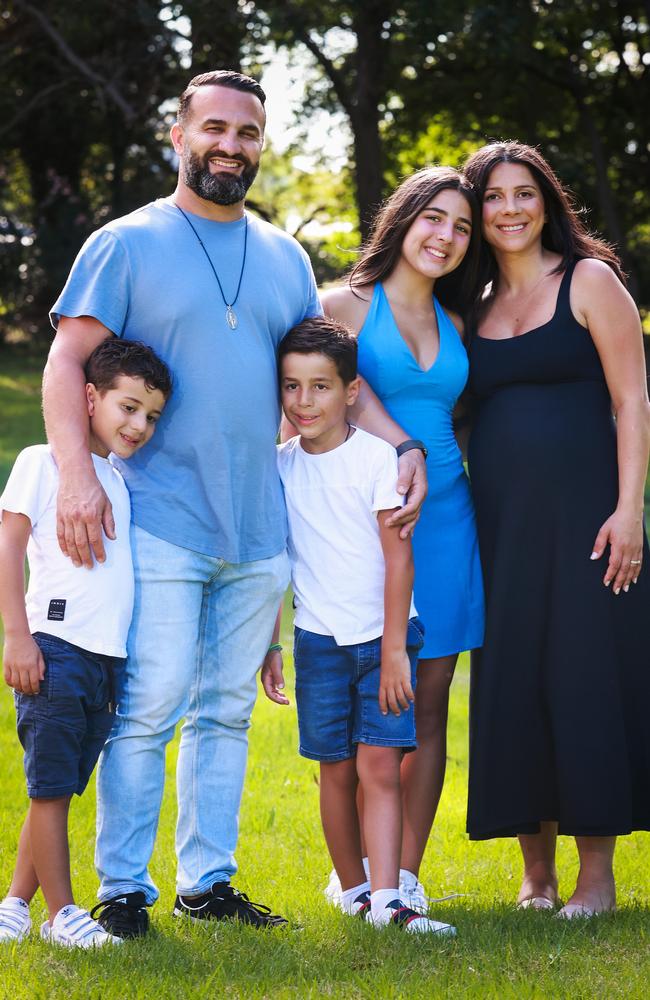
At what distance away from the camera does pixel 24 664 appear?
3.04 m

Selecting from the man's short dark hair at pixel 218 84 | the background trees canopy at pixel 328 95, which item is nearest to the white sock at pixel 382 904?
the man's short dark hair at pixel 218 84

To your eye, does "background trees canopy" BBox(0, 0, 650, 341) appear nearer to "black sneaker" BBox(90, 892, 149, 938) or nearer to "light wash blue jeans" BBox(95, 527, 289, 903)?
"light wash blue jeans" BBox(95, 527, 289, 903)

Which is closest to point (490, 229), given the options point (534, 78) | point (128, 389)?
point (128, 389)

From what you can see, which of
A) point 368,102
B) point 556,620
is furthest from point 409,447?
point 368,102

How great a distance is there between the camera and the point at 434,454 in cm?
375

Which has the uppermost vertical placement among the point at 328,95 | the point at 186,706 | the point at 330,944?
the point at 328,95

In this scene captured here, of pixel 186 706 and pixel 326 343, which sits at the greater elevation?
pixel 326 343

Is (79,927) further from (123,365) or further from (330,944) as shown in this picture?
(123,365)

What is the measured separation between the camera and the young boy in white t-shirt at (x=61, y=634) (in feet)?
10.1

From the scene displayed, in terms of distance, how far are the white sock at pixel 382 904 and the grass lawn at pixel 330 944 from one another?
49mm

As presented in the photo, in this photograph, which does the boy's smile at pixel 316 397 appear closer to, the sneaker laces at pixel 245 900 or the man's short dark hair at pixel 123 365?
the man's short dark hair at pixel 123 365

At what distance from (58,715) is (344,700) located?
2.73ft

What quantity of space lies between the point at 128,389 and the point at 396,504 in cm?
81

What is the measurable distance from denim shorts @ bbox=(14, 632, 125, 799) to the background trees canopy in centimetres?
1106
